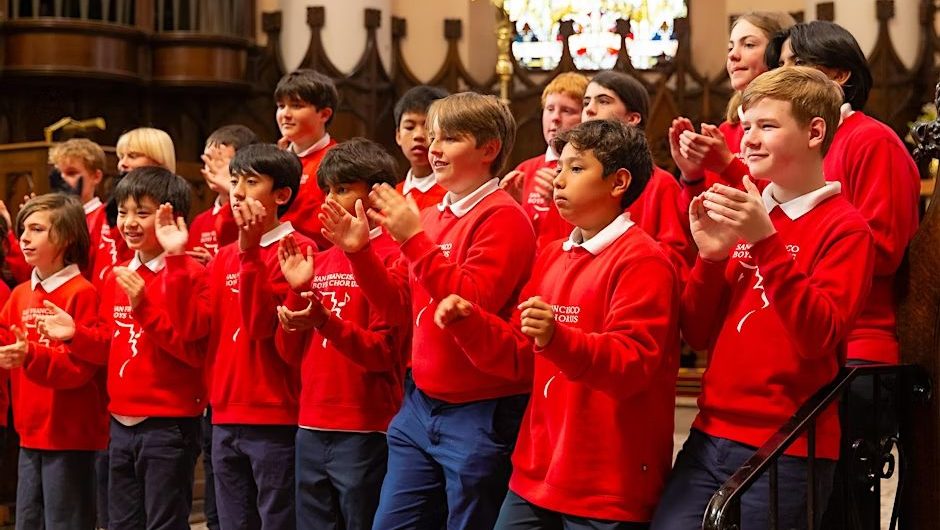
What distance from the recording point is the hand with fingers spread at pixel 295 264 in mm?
3660

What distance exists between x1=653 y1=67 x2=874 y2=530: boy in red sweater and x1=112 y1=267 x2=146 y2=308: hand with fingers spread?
2017 millimetres

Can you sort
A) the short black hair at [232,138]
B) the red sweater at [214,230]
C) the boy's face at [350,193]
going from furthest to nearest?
the short black hair at [232,138] < the red sweater at [214,230] < the boy's face at [350,193]

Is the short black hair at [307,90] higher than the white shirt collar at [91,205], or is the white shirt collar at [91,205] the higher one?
the short black hair at [307,90]

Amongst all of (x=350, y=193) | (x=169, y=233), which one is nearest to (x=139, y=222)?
(x=169, y=233)

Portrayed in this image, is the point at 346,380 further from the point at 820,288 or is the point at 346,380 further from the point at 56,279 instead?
the point at 820,288

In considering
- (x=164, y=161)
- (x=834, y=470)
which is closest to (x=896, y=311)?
(x=834, y=470)

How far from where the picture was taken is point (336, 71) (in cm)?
1020

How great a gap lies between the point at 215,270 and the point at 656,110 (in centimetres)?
→ 574

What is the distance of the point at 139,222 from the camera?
4.50m

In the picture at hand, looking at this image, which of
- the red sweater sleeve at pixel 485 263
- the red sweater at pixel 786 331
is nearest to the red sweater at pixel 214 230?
the red sweater sleeve at pixel 485 263

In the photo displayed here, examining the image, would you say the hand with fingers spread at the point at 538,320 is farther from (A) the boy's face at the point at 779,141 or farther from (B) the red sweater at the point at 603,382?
(A) the boy's face at the point at 779,141

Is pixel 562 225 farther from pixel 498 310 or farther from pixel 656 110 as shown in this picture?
pixel 656 110

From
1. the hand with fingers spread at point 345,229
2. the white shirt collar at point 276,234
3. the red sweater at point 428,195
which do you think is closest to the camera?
the hand with fingers spread at point 345,229

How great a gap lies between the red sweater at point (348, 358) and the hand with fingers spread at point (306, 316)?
0.26ft
